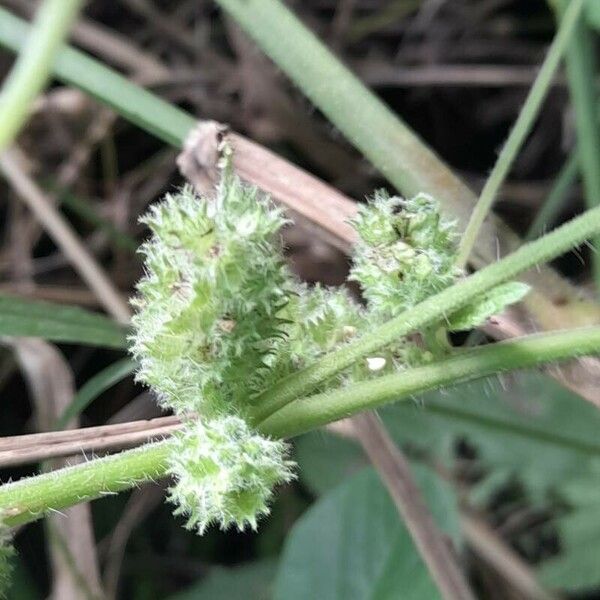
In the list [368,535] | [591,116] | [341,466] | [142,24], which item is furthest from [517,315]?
[142,24]

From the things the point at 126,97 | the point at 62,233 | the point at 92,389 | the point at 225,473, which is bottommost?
the point at 225,473

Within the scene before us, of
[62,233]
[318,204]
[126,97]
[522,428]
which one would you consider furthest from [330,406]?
[62,233]

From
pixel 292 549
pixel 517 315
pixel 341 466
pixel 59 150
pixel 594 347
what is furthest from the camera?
pixel 59 150

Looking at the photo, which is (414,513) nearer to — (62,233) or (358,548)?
(358,548)

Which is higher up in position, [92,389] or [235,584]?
[92,389]

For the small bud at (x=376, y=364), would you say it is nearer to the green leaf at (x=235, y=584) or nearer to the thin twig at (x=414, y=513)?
the thin twig at (x=414, y=513)

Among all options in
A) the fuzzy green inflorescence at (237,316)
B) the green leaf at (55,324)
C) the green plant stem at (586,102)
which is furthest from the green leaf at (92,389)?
the green plant stem at (586,102)

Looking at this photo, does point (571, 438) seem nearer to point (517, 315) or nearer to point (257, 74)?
point (517, 315)
